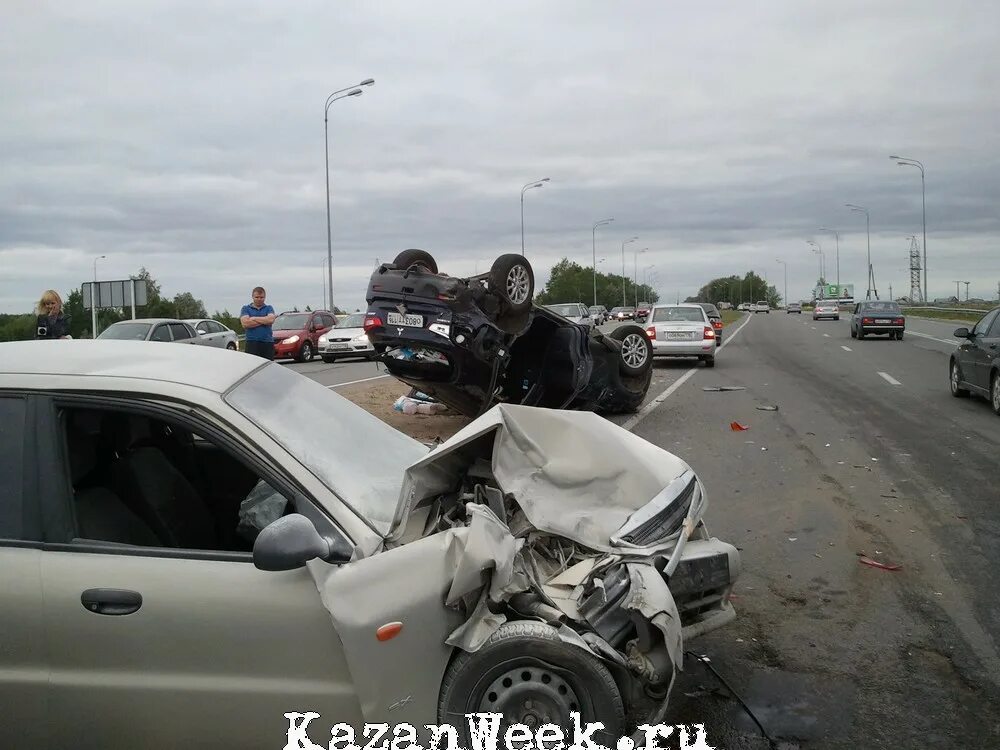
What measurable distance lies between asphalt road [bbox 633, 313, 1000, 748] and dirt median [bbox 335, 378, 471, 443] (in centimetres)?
269

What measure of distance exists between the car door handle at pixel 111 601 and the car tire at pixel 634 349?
10.6 m

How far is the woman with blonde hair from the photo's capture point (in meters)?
11.4

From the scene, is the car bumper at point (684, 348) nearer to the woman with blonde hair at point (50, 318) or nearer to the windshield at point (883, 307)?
the woman with blonde hair at point (50, 318)

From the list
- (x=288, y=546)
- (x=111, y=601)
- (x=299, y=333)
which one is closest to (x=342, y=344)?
(x=299, y=333)

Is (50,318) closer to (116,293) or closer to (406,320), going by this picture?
(406,320)

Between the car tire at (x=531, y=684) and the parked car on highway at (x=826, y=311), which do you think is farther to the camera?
the parked car on highway at (x=826, y=311)

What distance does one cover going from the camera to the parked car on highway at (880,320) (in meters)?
34.6

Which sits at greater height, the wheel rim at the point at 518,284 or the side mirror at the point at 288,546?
the wheel rim at the point at 518,284

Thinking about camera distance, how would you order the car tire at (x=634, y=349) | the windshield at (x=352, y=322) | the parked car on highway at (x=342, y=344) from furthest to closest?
the windshield at (x=352, y=322) → the parked car on highway at (x=342, y=344) → the car tire at (x=634, y=349)

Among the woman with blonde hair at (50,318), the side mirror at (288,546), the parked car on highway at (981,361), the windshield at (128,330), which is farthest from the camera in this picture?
the windshield at (128,330)

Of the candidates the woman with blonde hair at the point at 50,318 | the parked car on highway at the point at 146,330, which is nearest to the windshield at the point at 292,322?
the parked car on highway at the point at 146,330

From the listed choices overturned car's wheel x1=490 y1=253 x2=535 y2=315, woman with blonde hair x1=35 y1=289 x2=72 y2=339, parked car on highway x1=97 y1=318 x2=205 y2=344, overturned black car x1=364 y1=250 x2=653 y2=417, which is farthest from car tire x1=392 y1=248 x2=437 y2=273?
parked car on highway x1=97 y1=318 x2=205 y2=344

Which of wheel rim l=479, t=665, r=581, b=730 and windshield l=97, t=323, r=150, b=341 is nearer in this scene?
wheel rim l=479, t=665, r=581, b=730

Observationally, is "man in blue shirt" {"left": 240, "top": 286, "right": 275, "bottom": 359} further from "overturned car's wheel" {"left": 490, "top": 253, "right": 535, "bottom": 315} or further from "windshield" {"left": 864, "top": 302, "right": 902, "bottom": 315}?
"windshield" {"left": 864, "top": 302, "right": 902, "bottom": 315}
